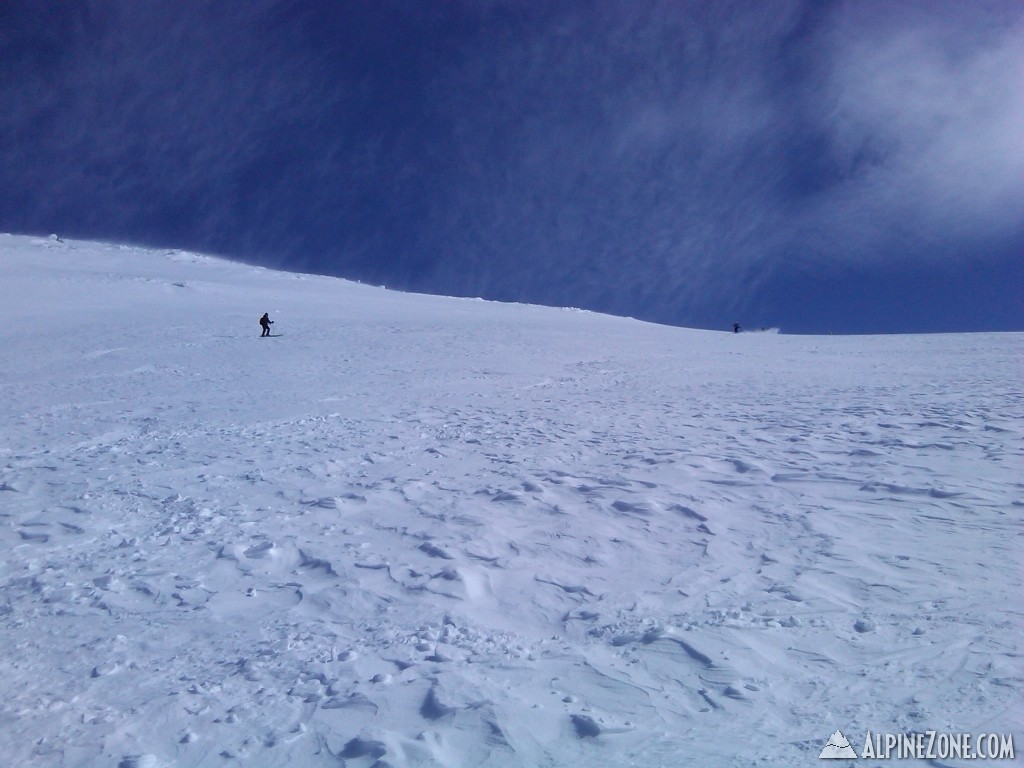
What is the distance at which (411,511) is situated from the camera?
26.8 feet

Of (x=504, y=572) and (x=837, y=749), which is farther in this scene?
(x=504, y=572)

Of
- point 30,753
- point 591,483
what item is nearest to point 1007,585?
point 591,483

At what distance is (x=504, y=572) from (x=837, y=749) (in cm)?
329

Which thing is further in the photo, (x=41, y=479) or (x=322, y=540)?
(x=41, y=479)

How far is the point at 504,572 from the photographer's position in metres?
6.53

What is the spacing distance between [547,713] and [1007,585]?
3894mm

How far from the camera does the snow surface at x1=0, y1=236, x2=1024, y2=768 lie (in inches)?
167

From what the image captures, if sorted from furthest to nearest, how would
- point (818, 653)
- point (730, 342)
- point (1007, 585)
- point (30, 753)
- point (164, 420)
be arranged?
point (730, 342) → point (164, 420) → point (1007, 585) → point (818, 653) → point (30, 753)

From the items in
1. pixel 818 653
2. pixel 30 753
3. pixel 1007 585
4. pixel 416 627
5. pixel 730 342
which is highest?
pixel 730 342

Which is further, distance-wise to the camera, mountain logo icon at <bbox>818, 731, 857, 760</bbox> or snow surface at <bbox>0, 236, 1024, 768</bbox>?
snow surface at <bbox>0, 236, 1024, 768</bbox>

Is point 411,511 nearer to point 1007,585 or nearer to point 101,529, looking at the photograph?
point 101,529

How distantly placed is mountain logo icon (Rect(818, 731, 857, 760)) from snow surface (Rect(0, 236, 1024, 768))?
46mm

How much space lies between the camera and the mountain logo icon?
376 centimetres

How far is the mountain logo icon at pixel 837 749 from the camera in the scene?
3756mm
